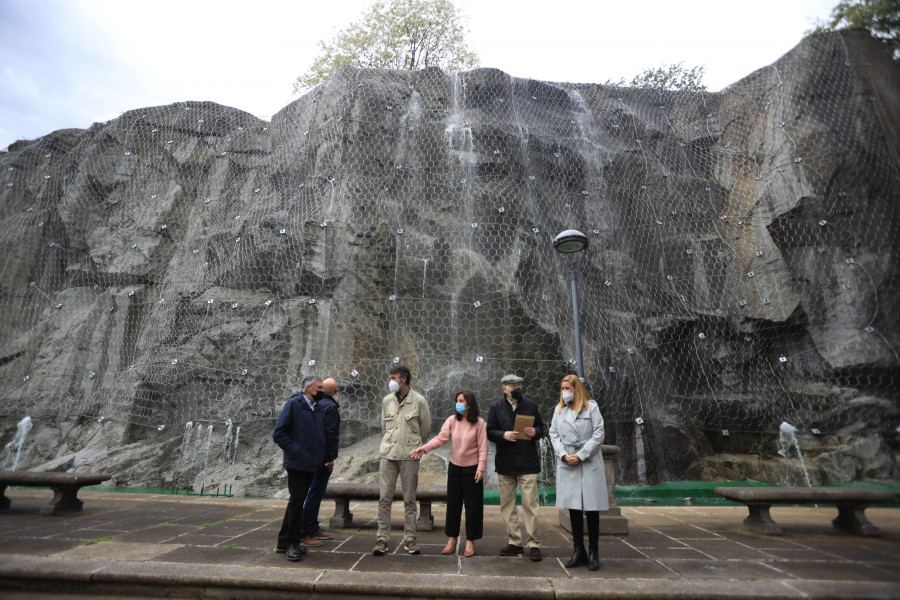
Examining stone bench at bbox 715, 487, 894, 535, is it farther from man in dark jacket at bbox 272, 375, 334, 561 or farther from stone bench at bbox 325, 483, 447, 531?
man in dark jacket at bbox 272, 375, 334, 561

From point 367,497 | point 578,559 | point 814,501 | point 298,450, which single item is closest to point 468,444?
point 578,559

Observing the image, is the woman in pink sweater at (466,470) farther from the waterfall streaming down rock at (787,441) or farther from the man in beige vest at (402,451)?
the waterfall streaming down rock at (787,441)

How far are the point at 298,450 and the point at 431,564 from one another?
1.39m

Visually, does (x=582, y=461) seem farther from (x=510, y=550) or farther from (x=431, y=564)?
(x=431, y=564)

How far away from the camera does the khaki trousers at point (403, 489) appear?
147 inches

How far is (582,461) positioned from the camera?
353 cm

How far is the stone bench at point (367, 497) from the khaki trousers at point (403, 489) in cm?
62

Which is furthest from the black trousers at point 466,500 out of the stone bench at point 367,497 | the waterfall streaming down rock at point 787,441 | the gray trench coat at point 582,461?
the waterfall streaming down rock at point 787,441

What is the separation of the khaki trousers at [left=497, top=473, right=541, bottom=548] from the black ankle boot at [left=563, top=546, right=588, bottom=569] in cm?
29

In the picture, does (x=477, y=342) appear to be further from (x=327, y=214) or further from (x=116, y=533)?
(x=116, y=533)

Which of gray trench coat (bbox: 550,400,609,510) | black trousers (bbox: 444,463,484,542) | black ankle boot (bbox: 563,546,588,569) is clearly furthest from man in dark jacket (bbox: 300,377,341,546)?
black ankle boot (bbox: 563,546,588,569)

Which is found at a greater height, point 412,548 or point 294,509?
point 294,509

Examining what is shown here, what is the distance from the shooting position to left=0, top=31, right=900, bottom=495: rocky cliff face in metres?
8.59

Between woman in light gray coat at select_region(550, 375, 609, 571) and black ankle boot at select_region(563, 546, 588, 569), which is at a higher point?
woman in light gray coat at select_region(550, 375, 609, 571)
